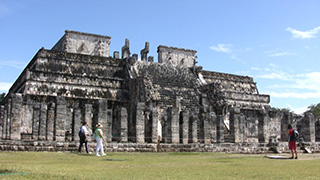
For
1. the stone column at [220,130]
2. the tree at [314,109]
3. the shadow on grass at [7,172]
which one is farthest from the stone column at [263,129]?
the tree at [314,109]

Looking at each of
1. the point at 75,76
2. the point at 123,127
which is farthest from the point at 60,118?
the point at 75,76

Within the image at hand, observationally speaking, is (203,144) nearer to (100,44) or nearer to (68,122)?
(68,122)

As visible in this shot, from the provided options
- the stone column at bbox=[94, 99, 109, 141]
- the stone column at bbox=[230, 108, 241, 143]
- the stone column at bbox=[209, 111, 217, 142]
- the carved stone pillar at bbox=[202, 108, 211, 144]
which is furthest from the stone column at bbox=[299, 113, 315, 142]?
the stone column at bbox=[94, 99, 109, 141]

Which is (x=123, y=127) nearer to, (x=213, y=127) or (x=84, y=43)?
(x=213, y=127)

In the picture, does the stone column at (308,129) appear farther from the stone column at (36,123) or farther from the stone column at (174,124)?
the stone column at (36,123)

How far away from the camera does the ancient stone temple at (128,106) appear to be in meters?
21.6

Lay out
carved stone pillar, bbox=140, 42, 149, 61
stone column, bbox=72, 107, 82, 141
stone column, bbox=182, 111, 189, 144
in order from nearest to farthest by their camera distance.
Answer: stone column, bbox=72, 107, 82, 141, stone column, bbox=182, 111, 189, 144, carved stone pillar, bbox=140, 42, 149, 61

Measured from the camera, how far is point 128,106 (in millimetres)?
32656

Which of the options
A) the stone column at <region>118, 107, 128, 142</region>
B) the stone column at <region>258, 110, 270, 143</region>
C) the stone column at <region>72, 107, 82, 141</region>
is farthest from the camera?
the stone column at <region>258, 110, 270, 143</region>

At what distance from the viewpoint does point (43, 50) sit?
34.5 m

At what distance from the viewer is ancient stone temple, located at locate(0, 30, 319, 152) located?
70.9ft

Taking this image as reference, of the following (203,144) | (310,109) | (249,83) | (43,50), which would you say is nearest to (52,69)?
(43,50)

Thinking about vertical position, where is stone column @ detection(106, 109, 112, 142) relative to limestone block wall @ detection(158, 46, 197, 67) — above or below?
below

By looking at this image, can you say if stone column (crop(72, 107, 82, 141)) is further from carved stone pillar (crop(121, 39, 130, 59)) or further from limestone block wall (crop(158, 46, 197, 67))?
limestone block wall (crop(158, 46, 197, 67))
